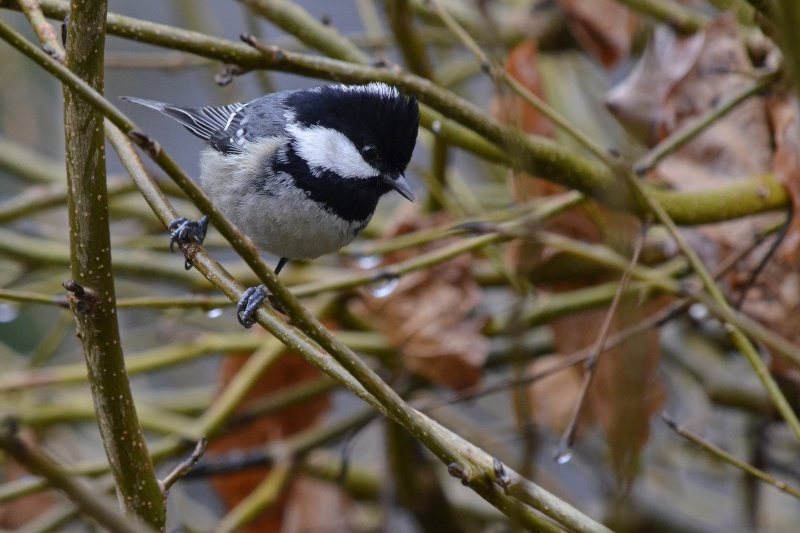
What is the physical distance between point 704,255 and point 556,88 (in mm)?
1489

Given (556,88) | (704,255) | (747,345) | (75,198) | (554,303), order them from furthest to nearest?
(556,88) < (554,303) < (704,255) < (747,345) < (75,198)

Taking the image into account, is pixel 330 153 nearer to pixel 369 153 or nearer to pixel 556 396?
pixel 369 153

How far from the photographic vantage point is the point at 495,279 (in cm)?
351

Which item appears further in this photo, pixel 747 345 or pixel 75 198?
pixel 747 345

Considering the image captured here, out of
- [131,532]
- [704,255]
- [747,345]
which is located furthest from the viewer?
[704,255]

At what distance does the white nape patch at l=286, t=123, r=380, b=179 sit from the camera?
7.79ft

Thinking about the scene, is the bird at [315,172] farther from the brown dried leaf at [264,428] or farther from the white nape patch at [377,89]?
the brown dried leaf at [264,428]

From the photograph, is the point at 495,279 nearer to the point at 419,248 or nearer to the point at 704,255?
the point at 419,248

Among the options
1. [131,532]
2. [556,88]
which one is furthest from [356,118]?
[556,88]

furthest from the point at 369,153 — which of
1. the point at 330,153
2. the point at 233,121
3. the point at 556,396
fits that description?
the point at 556,396

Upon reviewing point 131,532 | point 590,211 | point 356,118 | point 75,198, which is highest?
point 590,211

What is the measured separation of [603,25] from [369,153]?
4.88ft

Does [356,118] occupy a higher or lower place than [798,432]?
higher

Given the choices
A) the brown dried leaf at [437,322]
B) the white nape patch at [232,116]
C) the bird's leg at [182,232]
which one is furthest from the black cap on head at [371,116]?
the brown dried leaf at [437,322]
